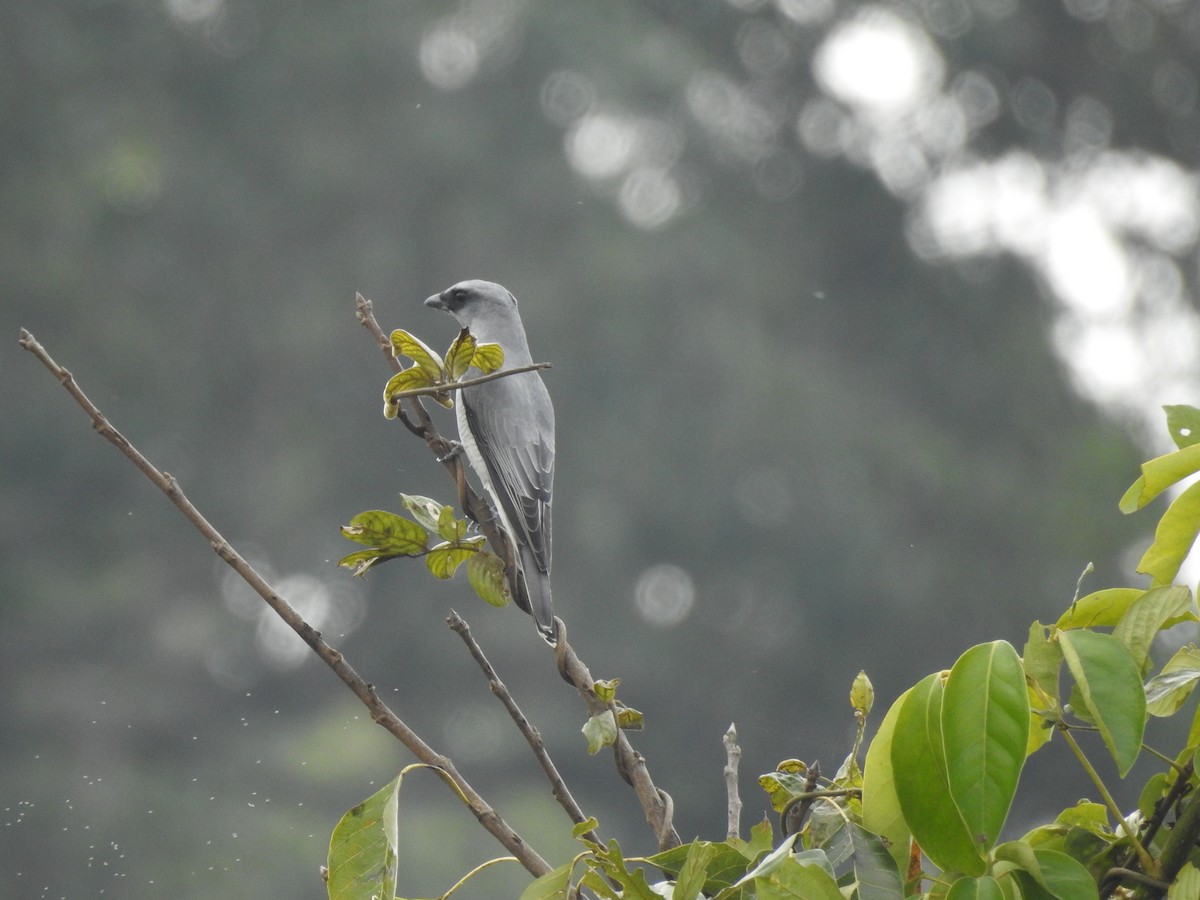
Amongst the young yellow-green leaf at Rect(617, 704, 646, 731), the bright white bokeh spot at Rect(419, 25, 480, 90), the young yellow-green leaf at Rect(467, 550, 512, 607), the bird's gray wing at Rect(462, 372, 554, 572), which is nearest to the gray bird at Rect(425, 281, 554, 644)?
the bird's gray wing at Rect(462, 372, 554, 572)

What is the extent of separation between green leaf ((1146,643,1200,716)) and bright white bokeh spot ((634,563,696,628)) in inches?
497

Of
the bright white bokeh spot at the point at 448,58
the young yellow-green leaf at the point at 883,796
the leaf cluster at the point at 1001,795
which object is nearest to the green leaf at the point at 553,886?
the leaf cluster at the point at 1001,795

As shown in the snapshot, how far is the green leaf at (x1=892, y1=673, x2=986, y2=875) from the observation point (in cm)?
94

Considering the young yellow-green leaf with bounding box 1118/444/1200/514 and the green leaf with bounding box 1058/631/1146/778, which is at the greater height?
the young yellow-green leaf with bounding box 1118/444/1200/514

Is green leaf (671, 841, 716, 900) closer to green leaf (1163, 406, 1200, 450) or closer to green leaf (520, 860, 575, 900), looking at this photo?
green leaf (520, 860, 575, 900)

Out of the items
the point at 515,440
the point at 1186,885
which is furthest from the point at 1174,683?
the point at 515,440

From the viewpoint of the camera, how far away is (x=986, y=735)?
92 centimetres

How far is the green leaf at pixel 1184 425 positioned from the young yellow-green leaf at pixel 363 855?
73 cm

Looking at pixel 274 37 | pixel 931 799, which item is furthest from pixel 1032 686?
pixel 274 37

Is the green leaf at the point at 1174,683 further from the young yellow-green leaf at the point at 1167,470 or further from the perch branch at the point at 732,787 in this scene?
the perch branch at the point at 732,787

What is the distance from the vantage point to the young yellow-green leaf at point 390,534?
1424 millimetres

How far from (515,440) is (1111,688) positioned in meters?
2.63

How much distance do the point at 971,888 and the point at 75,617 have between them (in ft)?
43.7

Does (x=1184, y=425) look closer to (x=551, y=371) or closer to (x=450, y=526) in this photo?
(x=450, y=526)
